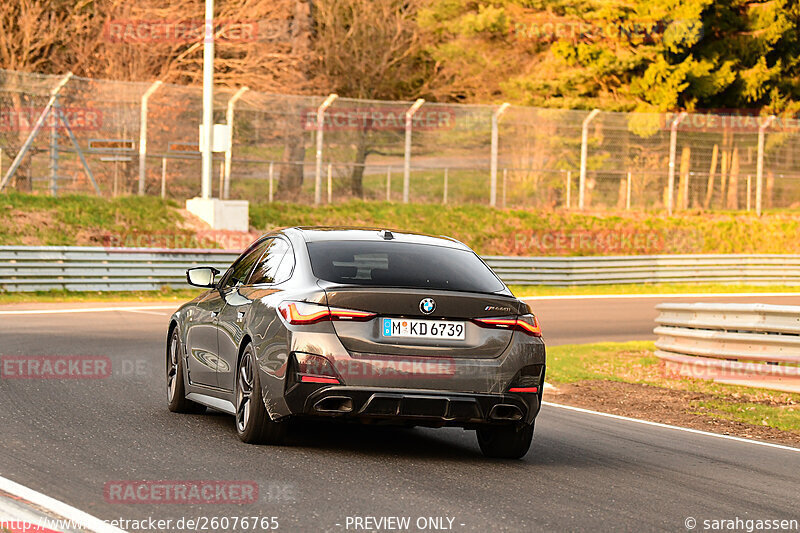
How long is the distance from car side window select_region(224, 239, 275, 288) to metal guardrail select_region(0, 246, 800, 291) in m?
14.5

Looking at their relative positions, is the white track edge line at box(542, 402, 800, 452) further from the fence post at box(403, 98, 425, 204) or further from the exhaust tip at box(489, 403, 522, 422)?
the fence post at box(403, 98, 425, 204)

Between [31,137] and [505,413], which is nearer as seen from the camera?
[505,413]

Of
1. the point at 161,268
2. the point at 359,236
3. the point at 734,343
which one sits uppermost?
the point at 359,236

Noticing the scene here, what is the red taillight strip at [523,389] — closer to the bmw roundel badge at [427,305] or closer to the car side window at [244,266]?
the bmw roundel badge at [427,305]

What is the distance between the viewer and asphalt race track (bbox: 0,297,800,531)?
6695 millimetres

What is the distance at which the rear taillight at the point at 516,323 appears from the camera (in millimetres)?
8320

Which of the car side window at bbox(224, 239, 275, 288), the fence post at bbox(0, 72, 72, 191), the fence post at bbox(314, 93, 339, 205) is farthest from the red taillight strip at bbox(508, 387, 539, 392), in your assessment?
the fence post at bbox(314, 93, 339, 205)

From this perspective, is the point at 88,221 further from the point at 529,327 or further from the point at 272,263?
the point at 529,327

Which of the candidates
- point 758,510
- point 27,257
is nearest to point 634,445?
point 758,510

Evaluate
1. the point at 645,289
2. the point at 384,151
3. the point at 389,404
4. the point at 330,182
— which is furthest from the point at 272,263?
the point at 384,151

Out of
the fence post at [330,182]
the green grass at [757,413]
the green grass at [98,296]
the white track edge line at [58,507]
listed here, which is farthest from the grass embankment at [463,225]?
the white track edge line at [58,507]

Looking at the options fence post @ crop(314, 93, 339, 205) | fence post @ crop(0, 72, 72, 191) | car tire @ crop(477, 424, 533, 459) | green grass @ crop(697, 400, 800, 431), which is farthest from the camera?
fence post @ crop(314, 93, 339, 205)

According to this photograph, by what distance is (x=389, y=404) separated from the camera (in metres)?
8.09

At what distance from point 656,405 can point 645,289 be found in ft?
66.5
